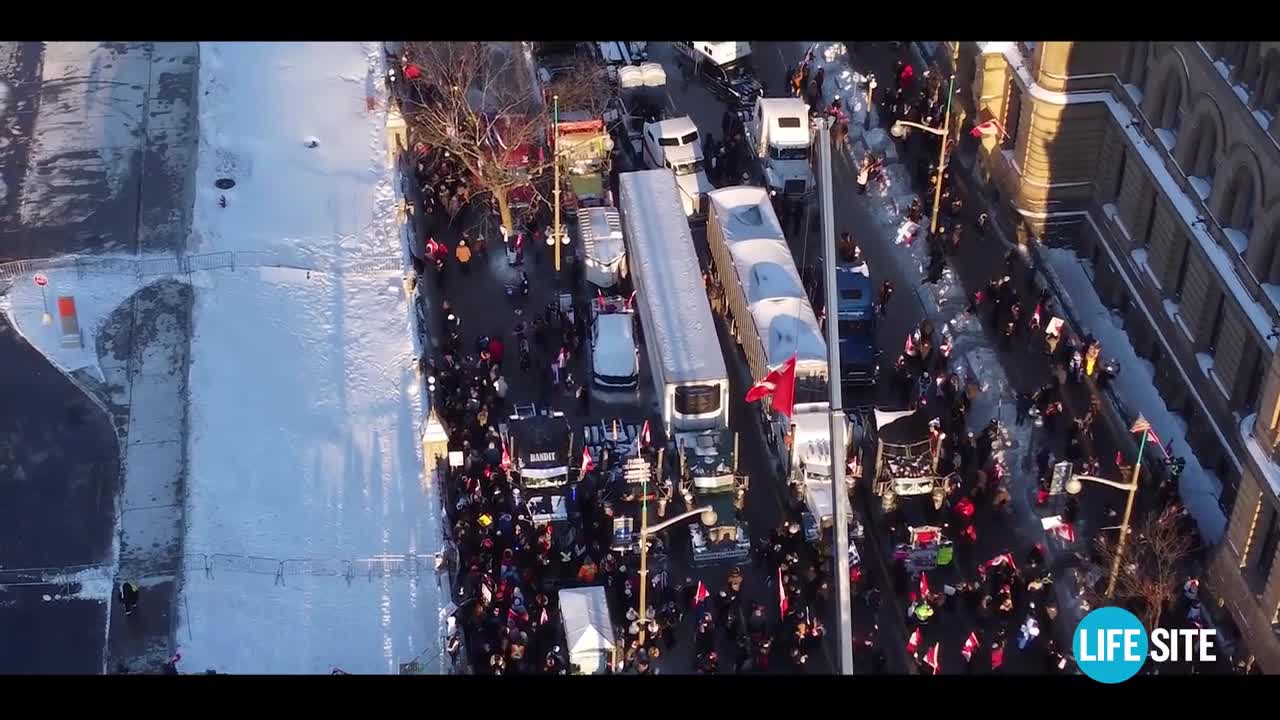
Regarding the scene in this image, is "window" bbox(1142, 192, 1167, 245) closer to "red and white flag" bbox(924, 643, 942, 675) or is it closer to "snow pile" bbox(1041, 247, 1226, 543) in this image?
"snow pile" bbox(1041, 247, 1226, 543)

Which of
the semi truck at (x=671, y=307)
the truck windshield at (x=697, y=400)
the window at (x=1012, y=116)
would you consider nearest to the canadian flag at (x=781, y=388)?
the truck windshield at (x=697, y=400)

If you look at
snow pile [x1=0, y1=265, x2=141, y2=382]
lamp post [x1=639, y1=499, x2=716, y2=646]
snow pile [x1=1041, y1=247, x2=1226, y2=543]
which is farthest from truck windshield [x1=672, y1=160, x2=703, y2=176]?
snow pile [x1=0, y1=265, x2=141, y2=382]

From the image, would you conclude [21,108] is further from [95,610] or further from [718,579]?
[718,579]

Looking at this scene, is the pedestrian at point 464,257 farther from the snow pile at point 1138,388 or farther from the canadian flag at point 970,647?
the canadian flag at point 970,647

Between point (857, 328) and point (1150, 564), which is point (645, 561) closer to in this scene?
point (1150, 564)

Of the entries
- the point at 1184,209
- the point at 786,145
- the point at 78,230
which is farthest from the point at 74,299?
the point at 1184,209
